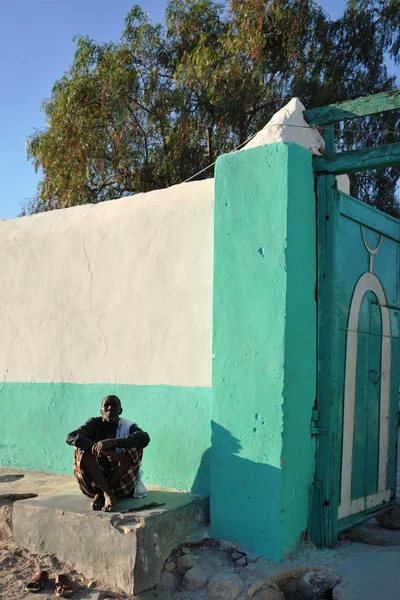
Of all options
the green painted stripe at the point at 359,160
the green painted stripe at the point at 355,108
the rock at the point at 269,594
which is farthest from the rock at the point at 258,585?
the green painted stripe at the point at 355,108

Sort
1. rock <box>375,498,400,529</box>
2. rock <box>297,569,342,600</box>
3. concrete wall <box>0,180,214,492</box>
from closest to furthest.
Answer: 1. rock <box>297,569,342,600</box>
2. concrete wall <box>0,180,214,492</box>
3. rock <box>375,498,400,529</box>

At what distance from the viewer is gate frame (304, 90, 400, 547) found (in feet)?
12.9

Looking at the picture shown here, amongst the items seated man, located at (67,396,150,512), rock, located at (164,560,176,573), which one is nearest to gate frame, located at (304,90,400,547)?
rock, located at (164,560,176,573)

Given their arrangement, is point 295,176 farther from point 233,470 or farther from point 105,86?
point 105,86

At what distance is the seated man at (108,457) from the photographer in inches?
154

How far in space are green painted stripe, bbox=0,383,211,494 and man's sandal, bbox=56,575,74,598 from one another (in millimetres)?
1059

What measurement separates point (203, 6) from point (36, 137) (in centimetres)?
477

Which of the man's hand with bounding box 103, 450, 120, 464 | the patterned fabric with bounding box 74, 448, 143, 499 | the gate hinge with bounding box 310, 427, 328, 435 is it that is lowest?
the patterned fabric with bounding box 74, 448, 143, 499

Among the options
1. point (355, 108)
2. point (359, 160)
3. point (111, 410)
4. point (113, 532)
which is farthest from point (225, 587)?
point (355, 108)

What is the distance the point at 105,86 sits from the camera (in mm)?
13414

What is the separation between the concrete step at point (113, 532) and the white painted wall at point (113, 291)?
890mm

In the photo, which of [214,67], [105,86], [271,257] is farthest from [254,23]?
[271,257]

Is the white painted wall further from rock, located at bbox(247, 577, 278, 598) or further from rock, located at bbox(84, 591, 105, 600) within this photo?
rock, located at bbox(84, 591, 105, 600)

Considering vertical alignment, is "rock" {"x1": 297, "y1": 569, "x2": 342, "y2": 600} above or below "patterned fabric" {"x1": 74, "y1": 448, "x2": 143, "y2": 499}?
below
